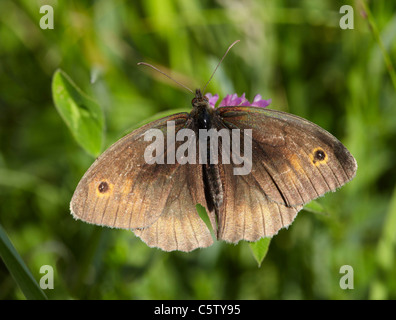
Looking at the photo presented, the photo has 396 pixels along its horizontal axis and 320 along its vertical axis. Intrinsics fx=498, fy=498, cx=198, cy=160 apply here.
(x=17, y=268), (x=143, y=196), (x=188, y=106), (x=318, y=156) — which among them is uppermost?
(x=188, y=106)

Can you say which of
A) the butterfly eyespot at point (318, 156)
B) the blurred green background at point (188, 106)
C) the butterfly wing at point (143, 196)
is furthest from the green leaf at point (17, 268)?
the butterfly eyespot at point (318, 156)

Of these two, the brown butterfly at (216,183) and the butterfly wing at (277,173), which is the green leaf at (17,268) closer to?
the brown butterfly at (216,183)

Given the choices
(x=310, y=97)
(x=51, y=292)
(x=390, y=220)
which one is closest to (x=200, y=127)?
(x=51, y=292)

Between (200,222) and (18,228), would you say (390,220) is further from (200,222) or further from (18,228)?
(18,228)

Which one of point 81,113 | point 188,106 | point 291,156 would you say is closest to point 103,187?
point 81,113

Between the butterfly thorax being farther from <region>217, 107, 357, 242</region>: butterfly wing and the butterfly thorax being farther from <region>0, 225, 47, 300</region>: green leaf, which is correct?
<region>0, 225, 47, 300</region>: green leaf

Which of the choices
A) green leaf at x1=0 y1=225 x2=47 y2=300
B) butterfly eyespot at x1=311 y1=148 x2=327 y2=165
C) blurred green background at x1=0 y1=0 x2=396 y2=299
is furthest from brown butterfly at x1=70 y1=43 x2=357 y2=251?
blurred green background at x1=0 y1=0 x2=396 y2=299

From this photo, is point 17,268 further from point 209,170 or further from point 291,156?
point 291,156
